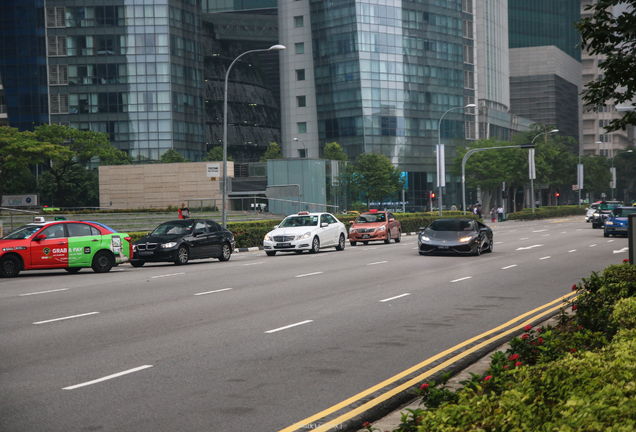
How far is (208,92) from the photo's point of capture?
11306 centimetres

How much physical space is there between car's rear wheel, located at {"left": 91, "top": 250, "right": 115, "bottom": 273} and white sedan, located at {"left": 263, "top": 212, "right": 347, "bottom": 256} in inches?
303

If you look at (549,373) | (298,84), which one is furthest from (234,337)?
(298,84)

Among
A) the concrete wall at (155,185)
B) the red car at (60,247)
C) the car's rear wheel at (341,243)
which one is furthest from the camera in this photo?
Result: the concrete wall at (155,185)

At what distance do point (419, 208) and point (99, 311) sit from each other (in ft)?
281

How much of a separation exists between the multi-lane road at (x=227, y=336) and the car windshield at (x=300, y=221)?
29.5ft

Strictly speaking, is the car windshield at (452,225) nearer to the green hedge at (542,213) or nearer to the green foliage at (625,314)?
the green foliage at (625,314)

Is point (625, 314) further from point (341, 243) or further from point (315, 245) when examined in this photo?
point (341, 243)

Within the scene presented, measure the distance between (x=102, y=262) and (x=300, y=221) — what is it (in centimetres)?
1033

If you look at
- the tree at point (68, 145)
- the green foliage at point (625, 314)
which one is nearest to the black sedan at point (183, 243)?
the green foliage at point (625, 314)

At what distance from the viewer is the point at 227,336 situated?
1009 centimetres

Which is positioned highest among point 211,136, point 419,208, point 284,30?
point 284,30

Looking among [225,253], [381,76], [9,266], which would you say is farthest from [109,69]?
[9,266]

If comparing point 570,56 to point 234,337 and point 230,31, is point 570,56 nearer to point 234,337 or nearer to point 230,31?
point 230,31

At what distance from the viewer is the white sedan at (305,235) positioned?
28375 mm
